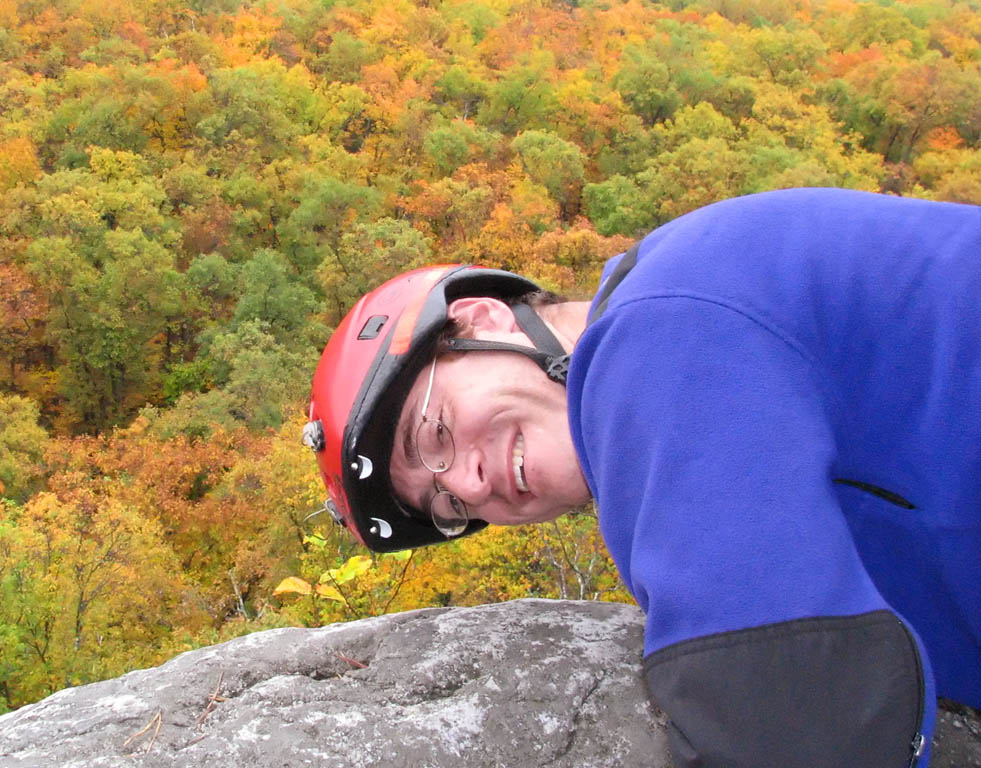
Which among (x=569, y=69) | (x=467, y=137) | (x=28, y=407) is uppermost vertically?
(x=569, y=69)

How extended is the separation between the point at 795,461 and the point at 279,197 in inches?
1757

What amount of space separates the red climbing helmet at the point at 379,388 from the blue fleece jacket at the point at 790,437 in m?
0.80

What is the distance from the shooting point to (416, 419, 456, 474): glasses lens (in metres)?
2.35

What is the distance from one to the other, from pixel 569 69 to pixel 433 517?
57.2 meters

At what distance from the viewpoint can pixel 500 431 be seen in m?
2.22

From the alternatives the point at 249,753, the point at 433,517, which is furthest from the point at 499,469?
the point at 249,753

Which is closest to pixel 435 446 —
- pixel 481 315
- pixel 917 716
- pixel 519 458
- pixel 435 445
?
pixel 435 445

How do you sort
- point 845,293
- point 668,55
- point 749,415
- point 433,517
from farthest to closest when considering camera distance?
point 668,55 → point 433,517 → point 845,293 → point 749,415

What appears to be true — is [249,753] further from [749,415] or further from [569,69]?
[569,69]

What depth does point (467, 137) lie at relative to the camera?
4494 centimetres

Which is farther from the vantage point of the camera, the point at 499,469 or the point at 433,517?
the point at 433,517

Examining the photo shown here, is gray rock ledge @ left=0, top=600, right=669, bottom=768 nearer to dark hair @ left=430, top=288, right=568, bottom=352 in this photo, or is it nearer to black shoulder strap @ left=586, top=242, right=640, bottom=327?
dark hair @ left=430, top=288, right=568, bottom=352

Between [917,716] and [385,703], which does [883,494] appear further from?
[385,703]

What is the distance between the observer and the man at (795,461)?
1371mm
